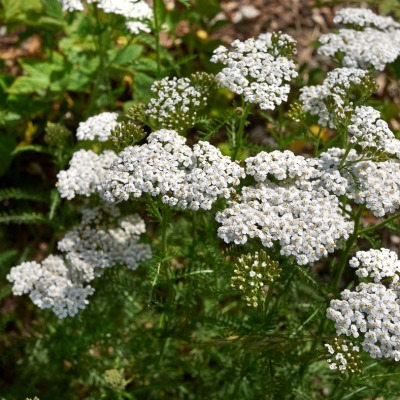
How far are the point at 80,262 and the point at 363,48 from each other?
3062 millimetres

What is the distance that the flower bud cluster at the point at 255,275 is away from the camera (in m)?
2.97

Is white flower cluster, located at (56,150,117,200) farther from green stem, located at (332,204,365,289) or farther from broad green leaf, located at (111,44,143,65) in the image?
green stem, located at (332,204,365,289)

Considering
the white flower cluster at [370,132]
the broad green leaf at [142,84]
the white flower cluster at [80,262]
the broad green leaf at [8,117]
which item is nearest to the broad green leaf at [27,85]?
the broad green leaf at [8,117]

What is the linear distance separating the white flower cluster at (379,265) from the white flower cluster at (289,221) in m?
0.22

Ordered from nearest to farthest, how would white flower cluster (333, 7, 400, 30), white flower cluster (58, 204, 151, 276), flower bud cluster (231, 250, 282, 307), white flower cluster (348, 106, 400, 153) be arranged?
1. flower bud cluster (231, 250, 282, 307)
2. white flower cluster (348, 106, 400, 153)
3. white flower cluster (58, 204, 151, 276)
4. white flower cluster (333, 7, 400, 30)

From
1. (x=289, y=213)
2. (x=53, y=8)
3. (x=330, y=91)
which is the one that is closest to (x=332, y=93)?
(x=330, y=91)

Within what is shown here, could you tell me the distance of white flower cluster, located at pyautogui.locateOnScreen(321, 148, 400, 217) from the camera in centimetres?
318

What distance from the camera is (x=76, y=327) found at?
4.18 metres

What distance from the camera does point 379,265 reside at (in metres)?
3.14

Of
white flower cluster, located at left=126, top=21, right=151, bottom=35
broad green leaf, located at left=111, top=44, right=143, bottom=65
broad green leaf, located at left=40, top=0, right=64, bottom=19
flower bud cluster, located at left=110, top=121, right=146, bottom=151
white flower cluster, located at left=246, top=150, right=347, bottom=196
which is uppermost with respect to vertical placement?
broad green leaf, located at left=40, top=0, right=64, bottom=19

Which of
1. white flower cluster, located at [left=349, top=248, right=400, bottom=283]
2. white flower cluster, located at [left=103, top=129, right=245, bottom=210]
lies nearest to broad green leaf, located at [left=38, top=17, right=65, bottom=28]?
white flower cluster, located at [left=103, top=129, right=245, bottom=210]

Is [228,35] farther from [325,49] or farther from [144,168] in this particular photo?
[144,168]

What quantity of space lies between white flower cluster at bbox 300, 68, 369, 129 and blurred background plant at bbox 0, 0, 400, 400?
0.69ft

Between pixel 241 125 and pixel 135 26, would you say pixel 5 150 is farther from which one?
pixel 241 125
